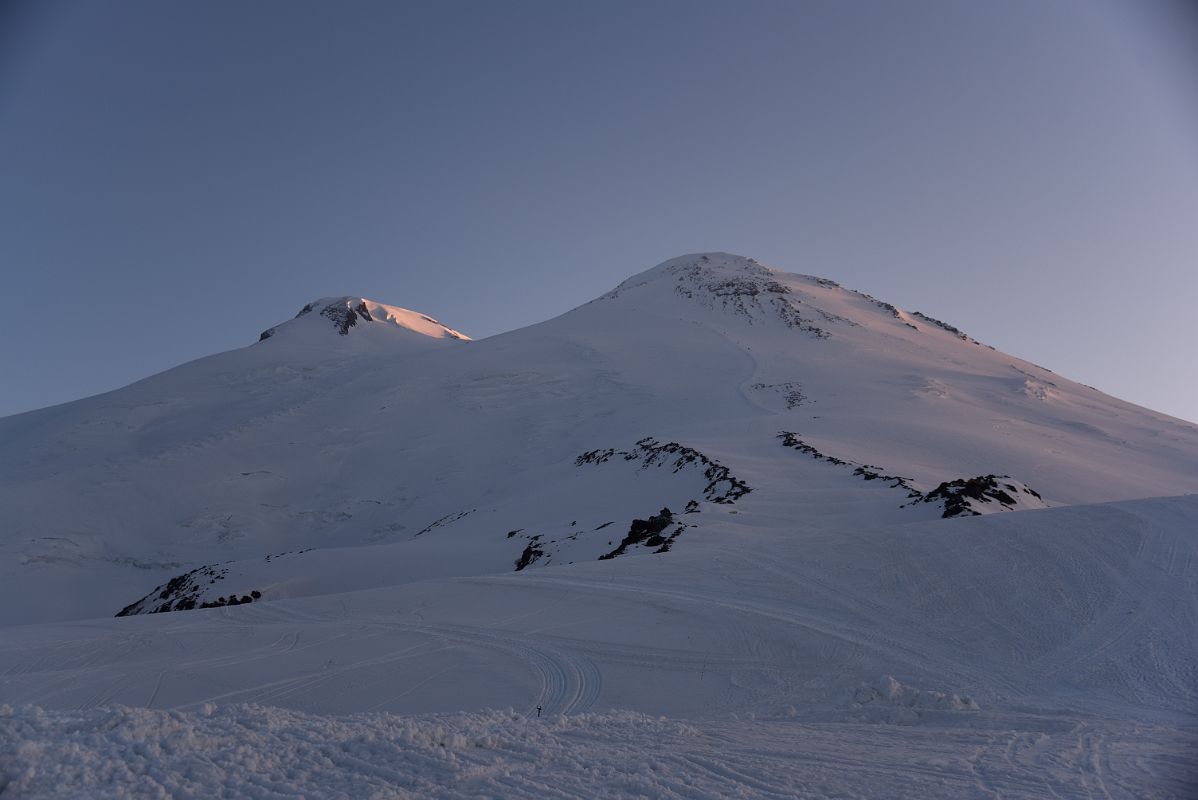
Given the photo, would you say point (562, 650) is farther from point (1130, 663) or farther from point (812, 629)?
point (1130, 663)

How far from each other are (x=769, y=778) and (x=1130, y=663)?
18.2ft

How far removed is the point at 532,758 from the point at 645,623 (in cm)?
454

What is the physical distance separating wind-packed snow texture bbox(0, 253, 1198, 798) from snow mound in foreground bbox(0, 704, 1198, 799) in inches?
1.2

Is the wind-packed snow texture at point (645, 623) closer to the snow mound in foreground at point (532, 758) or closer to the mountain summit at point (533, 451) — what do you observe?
the snow mound in foreground at point (532, 758)

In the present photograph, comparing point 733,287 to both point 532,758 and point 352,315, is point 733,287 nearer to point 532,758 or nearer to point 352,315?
point 352,315

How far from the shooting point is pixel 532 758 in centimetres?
542

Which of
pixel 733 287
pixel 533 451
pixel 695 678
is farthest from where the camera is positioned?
pixel 733 287

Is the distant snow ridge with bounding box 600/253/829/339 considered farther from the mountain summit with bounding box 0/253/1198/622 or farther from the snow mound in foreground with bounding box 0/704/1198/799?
the snow mound in foreground with bounding box 0/704/1198/799

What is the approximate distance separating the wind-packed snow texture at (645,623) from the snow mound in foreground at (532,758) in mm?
30

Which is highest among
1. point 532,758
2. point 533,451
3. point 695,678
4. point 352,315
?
point 352,315

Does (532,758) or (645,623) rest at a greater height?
(532,758)

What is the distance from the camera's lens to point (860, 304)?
221ft

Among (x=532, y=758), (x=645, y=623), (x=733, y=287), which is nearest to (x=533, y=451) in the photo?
(x=645, y=623)

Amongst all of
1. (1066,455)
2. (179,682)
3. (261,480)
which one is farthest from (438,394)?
(179,682)
